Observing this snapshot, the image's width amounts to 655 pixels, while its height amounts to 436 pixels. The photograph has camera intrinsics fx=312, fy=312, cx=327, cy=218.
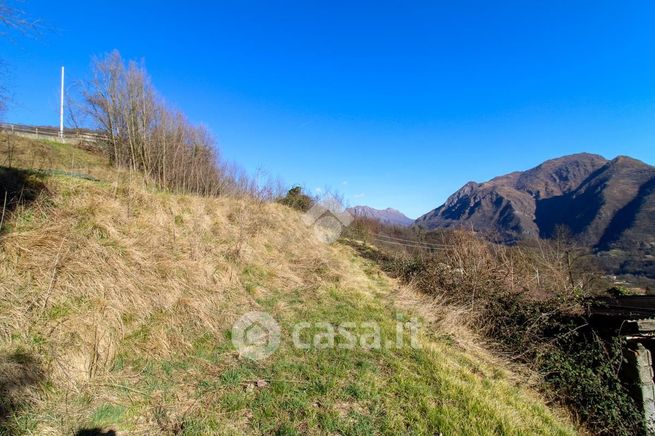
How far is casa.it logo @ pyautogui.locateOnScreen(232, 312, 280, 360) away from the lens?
381cm

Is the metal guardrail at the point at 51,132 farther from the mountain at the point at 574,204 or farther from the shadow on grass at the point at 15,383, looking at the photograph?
the mountain at the point at 574,204

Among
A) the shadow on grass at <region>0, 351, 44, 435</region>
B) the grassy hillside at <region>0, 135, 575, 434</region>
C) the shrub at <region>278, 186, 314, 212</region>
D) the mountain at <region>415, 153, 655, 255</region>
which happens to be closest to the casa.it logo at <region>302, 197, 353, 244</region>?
the shrub at <region>278, 186, 314, 212</region>

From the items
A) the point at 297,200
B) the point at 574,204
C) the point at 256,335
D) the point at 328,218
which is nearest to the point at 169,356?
the point at 256,335

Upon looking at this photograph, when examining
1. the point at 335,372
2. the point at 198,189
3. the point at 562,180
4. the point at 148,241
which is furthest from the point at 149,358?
the point at 562,180

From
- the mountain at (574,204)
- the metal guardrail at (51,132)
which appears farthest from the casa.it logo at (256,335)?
the metal guardrail at (51,132)

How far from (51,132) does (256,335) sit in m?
26.1

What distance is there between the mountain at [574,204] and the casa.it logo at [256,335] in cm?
733

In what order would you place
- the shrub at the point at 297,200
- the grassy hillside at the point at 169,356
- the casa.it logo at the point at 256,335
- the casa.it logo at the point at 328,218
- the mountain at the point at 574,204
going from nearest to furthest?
the grassy hillside at the point at 169,356 → the casa.it logo at the point at 256,335 → the casa.it logo at the point at 328,218 → the shrub at the point at 297,200 → the mountain at the point at 574,204

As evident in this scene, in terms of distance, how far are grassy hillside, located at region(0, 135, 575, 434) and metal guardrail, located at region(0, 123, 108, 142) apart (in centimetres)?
1194

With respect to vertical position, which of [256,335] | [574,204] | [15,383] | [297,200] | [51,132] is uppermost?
[574,204]

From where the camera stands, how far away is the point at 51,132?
70.6ft

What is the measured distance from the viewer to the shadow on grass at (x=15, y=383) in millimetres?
2178

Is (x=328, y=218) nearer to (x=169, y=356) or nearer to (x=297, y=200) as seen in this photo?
(x=297, y=200)

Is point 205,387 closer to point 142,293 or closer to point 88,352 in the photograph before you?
point 88,352
